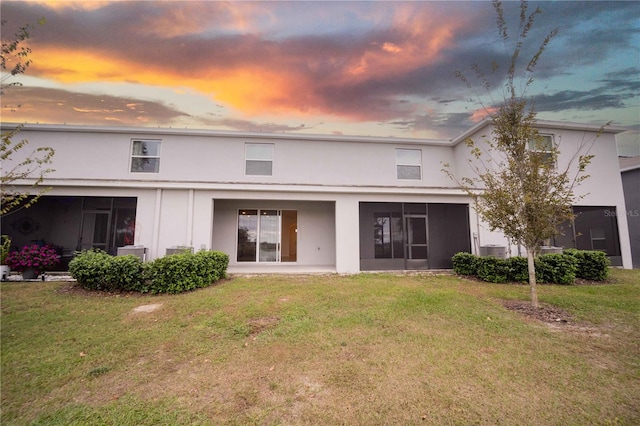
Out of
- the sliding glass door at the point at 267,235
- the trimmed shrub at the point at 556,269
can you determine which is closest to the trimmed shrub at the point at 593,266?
the trimmed shrub at the point at 556,269

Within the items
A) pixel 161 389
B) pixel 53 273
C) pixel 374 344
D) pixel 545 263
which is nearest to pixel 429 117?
pixel 545 263

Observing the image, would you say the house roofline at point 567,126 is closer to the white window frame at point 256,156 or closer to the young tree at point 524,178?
the young tree at point 524,178

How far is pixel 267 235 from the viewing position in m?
12.7

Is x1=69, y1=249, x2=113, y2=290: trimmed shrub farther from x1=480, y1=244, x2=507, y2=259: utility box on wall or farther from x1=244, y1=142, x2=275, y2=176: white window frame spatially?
x1=480, y1=244, x2=507, y2=259: utility box on wall

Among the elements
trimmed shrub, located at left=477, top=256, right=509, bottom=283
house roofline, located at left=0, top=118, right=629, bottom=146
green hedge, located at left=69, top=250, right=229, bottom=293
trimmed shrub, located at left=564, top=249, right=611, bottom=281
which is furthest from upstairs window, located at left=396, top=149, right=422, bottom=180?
green hedge, located at left=69, top=250, right=229, bottom=293

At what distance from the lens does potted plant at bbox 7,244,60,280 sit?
8461 mm

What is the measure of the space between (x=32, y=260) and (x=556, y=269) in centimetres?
1628

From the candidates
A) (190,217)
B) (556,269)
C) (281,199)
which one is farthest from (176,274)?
(556,269)

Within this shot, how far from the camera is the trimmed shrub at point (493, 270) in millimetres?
8805

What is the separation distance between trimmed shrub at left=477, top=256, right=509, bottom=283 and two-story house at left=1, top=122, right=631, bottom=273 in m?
2.01

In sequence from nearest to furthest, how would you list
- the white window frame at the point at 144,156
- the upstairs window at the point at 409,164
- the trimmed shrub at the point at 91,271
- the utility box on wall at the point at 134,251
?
the trimmed shrub at the point at 91,271 < the utility box on wall at the point at 134,251 < the white window frame at the point at 144,156 < the upstairs window at the point at 409,164

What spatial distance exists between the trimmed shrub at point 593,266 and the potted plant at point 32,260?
55.6ft

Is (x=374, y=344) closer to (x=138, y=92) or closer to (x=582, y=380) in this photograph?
(x=582, y=380)

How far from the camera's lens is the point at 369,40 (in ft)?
31.6
